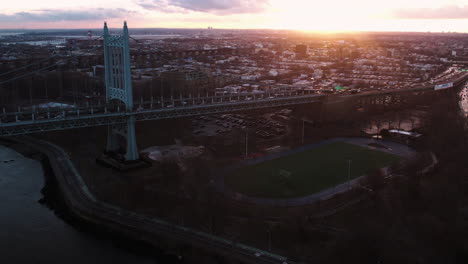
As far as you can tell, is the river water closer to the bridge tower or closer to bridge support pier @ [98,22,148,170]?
bridge support pier @ [98,22,148,170]

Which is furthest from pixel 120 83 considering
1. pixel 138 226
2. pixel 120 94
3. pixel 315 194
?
pixel 315 194

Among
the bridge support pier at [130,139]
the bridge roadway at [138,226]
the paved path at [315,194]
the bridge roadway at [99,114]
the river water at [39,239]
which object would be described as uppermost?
the bridge roadway at [99,114]

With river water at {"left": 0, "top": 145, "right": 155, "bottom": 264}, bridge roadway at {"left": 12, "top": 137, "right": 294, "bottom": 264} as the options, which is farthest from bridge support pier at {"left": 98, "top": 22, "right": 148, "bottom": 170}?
river water at {"left": 0, "top": 145, "right": 155, "bottom": 264}

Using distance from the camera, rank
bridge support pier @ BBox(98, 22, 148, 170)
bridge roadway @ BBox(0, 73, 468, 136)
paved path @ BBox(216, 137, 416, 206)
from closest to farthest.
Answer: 1. paved path @ BBox(216, 137, 416, 206)
2. bridge roadway @ BBox(0, 73, 468, 136)
3. bridge support pier @ BBox(98, 22, 148, 170)

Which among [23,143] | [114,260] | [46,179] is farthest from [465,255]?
[23,143]

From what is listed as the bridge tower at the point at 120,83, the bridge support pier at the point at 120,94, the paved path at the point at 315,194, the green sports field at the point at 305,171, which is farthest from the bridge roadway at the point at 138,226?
the green sports field at the point at 305,171

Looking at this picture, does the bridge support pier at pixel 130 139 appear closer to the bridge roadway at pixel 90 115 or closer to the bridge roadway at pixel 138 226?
the bridge roadway at pixel 90 115

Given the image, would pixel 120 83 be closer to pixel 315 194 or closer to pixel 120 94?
pixel 120 94
